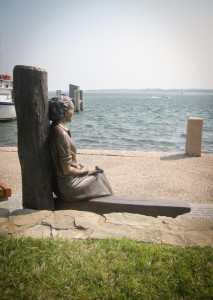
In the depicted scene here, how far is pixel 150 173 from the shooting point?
727cm

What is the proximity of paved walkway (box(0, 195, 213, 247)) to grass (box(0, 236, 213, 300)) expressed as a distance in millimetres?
164

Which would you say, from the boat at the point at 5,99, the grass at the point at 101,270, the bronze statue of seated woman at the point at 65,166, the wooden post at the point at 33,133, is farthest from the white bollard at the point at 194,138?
the boat at the point at 5,99

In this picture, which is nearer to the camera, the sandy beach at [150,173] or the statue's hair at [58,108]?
the statue's hair at [58,108]

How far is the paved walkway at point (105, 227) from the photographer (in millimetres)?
3031

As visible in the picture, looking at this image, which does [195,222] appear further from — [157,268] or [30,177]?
[30,177]

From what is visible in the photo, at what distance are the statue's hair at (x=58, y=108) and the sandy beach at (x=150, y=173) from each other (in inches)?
101

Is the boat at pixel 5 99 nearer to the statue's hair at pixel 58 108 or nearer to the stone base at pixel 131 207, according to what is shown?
the statue's hair at pixel 58 108

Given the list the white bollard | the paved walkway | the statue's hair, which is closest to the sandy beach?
the white bollard

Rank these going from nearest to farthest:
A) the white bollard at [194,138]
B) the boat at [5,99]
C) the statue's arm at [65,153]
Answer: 1. the statue's arm at [65,153]
2. the white bollard at [194,138]
3. the boat at [5,99]

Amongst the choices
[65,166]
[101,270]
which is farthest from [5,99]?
[101,270]

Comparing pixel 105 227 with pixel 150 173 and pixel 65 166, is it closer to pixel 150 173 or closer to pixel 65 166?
pixel 65 166

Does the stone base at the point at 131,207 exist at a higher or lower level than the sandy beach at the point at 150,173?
higher

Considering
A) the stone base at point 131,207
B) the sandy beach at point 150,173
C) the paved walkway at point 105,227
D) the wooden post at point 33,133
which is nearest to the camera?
the paved walkway at point 105,227

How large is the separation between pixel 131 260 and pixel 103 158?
6.29m
